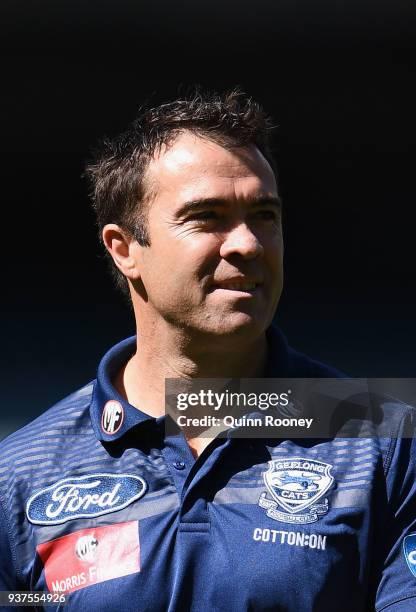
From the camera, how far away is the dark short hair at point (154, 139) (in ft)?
6.73

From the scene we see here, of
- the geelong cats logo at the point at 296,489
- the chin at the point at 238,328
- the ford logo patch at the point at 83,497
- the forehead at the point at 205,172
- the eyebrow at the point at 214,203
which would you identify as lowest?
the ford logo patch at the point at 83,497

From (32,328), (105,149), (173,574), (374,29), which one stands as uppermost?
(374,29)

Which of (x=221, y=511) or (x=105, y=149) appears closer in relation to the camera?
(x=221, y=511)

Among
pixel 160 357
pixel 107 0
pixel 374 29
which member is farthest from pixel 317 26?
pixel 160 357

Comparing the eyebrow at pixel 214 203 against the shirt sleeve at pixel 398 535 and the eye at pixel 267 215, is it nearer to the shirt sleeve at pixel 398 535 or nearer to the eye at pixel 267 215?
the eye at pixel 267 215

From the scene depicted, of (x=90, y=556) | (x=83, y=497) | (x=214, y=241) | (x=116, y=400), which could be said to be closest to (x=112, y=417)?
(x=116, y=400)

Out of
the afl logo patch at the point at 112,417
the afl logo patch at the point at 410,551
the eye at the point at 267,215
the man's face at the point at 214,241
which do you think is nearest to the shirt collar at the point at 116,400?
the afl logo patch at the point at 112,417

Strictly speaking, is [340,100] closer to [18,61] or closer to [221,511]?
[18,61]

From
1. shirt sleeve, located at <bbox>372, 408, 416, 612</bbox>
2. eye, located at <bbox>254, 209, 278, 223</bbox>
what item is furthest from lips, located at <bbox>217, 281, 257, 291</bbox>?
shirt sleeve, located at <bbox>372, 408, 416, 612</bbox>

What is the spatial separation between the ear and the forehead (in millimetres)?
124

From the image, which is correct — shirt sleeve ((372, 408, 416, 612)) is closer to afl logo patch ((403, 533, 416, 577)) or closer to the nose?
afl logo patch ((403, 533, 416, 577))

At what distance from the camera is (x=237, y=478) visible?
182 centimetres

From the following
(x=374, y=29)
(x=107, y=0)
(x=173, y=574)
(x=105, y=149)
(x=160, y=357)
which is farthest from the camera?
(x=374, y=29)

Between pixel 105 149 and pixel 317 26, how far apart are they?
1751mm
